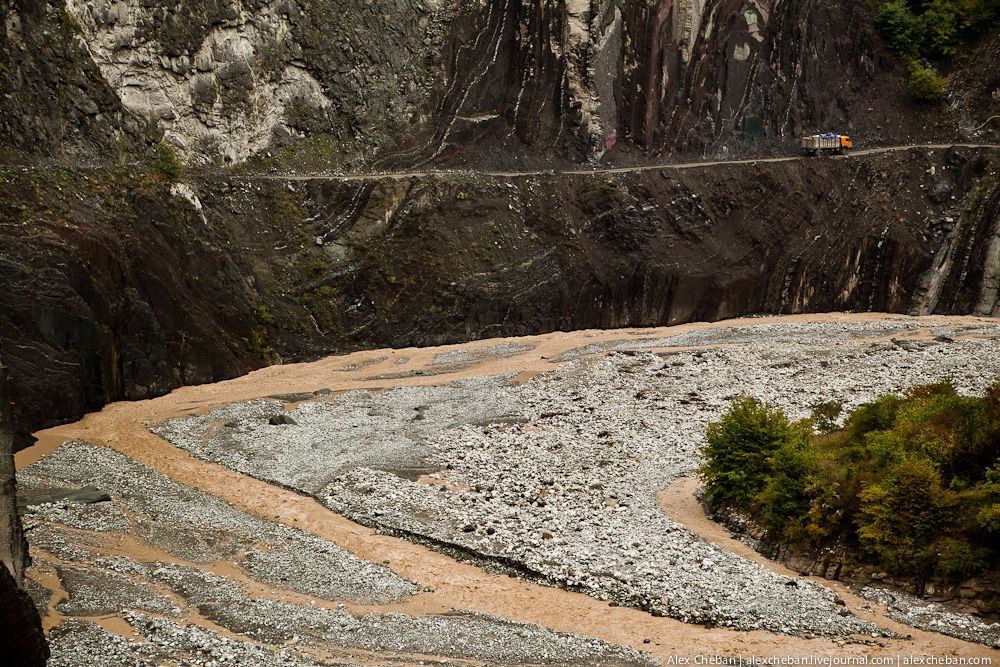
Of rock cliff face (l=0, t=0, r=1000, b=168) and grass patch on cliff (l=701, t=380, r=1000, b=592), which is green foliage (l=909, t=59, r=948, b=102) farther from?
grass patch on cliff (l=701, t=380, r=1000, b=592)

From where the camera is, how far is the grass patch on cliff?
2080cm

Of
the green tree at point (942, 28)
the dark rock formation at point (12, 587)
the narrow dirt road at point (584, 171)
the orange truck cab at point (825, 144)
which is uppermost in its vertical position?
the green tree at point (942, 28)

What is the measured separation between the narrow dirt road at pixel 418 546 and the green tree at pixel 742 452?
0.91 meters

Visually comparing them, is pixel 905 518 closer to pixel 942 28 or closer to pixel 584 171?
pixel 584 171

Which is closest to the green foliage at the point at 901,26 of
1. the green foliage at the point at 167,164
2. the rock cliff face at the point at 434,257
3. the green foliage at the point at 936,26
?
the green foliage at the point at 936,26

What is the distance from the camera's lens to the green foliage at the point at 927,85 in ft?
201

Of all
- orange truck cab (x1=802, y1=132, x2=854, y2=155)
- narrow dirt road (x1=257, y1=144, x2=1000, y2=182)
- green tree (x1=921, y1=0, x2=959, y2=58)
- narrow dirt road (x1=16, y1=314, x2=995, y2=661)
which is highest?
green tree (x1=921, y1=0, x2=959, y2=58)

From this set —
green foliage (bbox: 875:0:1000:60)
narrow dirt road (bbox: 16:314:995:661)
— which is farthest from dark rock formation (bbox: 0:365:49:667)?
green foliage (bbox: 875:0:1000:60)

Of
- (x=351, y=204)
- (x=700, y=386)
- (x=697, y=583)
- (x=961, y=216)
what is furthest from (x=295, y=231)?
(x=961, y=216)

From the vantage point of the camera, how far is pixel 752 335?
4600 centimetres

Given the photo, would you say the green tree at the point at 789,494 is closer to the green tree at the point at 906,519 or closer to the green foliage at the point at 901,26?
the green tree at the point at 906,519

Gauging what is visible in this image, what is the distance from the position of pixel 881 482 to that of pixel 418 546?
10611mm

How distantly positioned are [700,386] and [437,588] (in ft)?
60.9

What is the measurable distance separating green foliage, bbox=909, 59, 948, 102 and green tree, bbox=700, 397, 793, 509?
4318 cm
